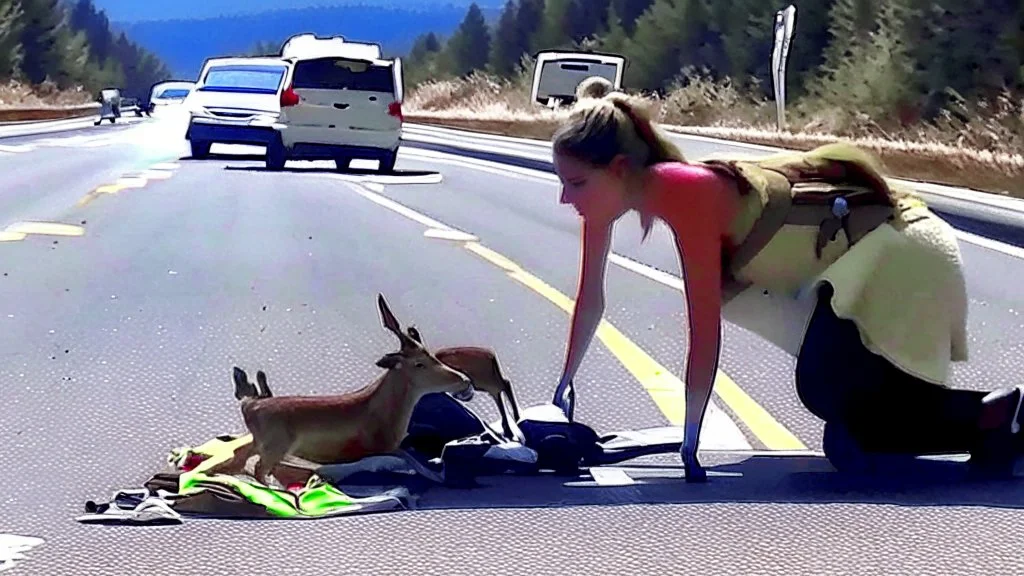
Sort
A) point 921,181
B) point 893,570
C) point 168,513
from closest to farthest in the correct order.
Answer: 1. point 893,570
2. point 168,513
3. point 921,181

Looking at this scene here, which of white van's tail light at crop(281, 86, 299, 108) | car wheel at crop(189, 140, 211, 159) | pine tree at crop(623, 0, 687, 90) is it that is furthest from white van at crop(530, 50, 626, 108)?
pine tree at crop(623, 0, 687, 90)

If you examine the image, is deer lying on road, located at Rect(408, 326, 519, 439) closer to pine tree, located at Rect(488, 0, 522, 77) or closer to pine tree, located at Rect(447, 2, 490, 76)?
pine tree, located at Rect(488, 0, 522, 77)

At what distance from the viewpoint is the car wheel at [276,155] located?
26.8 metres

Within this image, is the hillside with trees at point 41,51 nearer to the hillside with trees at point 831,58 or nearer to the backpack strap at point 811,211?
the hillside with trees at point 831,58

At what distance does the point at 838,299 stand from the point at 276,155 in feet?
72.3

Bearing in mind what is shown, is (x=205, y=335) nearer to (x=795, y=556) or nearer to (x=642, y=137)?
(x=642, y=137)

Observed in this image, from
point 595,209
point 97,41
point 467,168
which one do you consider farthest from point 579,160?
point 97,41

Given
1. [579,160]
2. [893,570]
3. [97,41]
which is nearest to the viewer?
[893,570]

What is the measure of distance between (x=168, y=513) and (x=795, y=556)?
170cm

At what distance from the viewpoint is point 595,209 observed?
5484 mm

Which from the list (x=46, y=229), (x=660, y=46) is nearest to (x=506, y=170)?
(x=46, y=229)

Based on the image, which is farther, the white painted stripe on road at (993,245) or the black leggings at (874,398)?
the white painted stripe on road at (993,245)

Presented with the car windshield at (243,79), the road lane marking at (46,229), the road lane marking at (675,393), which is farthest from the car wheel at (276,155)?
the road lane marking at (675,393)

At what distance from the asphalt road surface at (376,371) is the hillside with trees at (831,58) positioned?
35.7 ft
